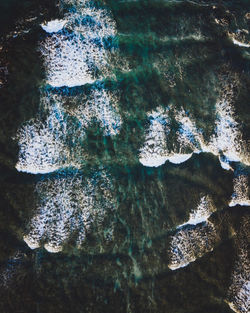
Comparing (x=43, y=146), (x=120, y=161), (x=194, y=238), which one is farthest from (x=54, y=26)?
(x=194, y=238)

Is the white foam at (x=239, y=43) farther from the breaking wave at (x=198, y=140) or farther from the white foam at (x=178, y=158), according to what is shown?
the white foam at (x=178, y=158)

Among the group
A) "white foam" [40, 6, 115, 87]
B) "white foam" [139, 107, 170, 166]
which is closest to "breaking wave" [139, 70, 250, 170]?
"white foam" [139, 107, 170, 166]

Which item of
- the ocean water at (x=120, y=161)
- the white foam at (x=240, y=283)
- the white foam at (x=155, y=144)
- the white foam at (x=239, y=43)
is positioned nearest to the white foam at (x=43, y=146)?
the ocean water at (x=120, y=161)

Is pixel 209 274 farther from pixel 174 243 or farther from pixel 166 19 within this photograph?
pixel 166 19

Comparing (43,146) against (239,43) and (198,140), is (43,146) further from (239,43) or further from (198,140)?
(239,43)

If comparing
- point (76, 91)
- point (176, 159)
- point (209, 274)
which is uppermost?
point (76, 91)

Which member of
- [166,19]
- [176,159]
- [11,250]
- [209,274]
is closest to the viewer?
[11,250]

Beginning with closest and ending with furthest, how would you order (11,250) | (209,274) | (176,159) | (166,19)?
(11,250)
(209,274)
(176,159)
(166,19)

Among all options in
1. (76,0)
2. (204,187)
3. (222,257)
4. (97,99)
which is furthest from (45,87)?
(222,257)
